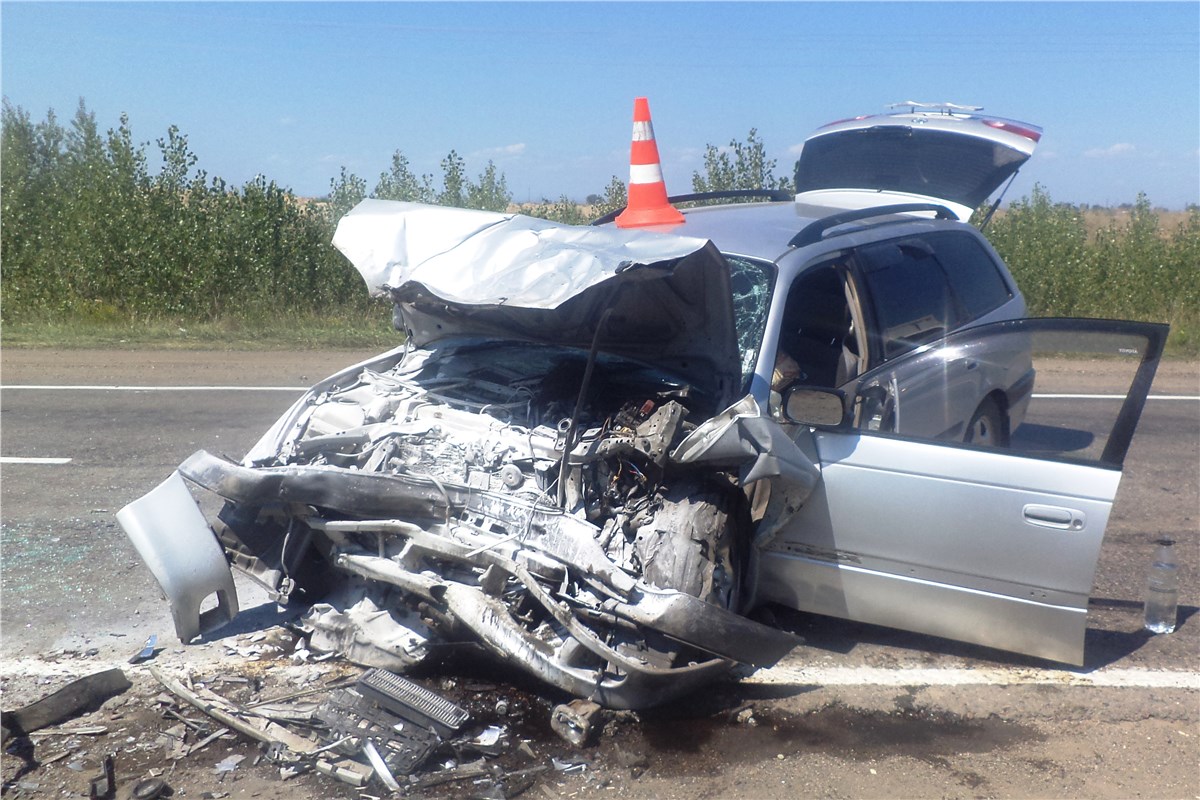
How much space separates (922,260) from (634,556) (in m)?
2.94

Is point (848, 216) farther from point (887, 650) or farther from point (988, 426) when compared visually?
point (887, 650)

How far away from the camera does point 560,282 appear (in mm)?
3908

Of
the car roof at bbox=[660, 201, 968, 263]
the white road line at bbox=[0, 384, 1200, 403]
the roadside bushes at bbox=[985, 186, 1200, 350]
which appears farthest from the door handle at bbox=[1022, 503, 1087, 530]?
the roadside bushes at bbox=[985, 186, 1200, 350]

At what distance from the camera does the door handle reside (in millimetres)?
3895

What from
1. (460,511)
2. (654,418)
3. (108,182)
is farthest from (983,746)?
(108,182)

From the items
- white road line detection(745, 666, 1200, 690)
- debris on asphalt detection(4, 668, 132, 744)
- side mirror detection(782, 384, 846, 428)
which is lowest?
white road line detection(745, 666, 1200, 690)

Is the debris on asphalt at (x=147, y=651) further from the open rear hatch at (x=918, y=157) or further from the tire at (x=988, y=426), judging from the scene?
the open rear hatch at (x=918, y=157)

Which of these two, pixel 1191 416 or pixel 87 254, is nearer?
pixel 1191 416

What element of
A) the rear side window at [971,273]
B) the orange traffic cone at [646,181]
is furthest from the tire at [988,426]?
the orange traffic cone at [646,181]

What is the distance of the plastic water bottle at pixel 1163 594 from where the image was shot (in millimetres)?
4707

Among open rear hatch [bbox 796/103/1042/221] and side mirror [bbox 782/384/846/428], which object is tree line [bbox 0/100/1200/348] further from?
side mirror [bbox 782/384/846/428]

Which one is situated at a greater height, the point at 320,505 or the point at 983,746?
the point at 320,505

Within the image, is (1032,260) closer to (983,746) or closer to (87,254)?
(983,746)

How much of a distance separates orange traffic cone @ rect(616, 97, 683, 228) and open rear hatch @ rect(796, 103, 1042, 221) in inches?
49.4
